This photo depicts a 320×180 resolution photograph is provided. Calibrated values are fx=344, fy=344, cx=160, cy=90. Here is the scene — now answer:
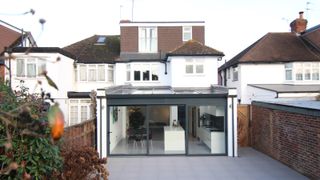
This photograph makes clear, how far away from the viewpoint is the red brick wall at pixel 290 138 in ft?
34.6

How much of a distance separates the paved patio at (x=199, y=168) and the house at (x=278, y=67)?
33.0 feet

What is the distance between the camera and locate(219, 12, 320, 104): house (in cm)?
2503

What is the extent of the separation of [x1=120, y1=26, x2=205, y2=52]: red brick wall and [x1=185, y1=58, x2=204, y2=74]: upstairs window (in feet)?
16.1

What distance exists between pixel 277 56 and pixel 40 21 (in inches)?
1036

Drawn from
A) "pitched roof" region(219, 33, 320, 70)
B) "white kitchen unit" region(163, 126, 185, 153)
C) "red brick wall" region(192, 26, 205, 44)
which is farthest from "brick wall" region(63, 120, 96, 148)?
"pitched roof" region(219, 33, 320, 70)

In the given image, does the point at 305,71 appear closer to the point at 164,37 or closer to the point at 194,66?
the point at 194,66

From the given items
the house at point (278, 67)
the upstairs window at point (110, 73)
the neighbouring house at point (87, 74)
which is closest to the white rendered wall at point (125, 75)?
the neighbouring house at point (87, 74)

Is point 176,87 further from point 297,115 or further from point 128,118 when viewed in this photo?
point 297,115

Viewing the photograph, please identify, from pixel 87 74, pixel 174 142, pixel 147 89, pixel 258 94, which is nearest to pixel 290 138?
pixel 174 142

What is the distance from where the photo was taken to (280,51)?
2705 cm

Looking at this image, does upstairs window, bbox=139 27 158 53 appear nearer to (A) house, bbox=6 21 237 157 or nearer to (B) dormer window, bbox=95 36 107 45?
(A) house, bbox=6 21 237 157

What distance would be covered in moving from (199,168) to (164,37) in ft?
53.4

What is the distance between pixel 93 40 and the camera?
3102 cm

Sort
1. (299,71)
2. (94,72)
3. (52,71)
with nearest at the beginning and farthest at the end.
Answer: (52,71) → (299,71) → (94,72)
